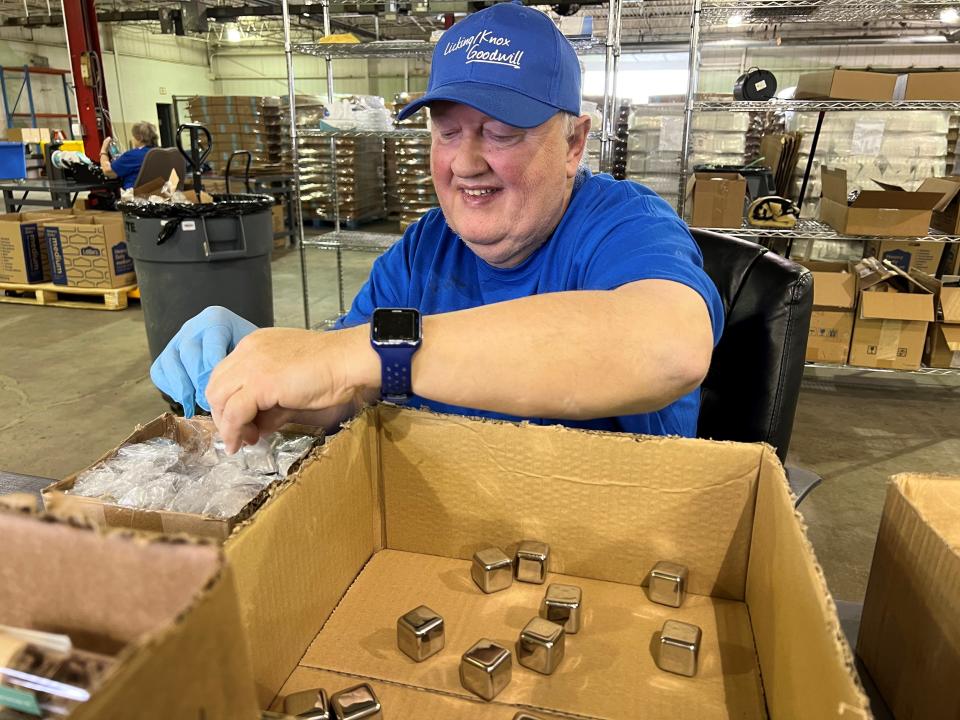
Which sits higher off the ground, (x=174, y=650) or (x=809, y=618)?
(x=174, y=650)

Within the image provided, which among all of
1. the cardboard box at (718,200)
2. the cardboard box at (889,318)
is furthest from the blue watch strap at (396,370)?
the cardboard box at (889,318)

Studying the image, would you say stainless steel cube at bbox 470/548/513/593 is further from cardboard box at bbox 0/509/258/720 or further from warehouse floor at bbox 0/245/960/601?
warehouse floor at bbox 0/245/960/601

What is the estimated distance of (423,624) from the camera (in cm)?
81

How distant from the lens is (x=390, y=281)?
167cm

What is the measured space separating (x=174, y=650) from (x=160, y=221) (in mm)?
3964

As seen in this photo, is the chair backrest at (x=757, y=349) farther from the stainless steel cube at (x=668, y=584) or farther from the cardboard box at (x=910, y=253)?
the cardboard box at (x=910, y=253)

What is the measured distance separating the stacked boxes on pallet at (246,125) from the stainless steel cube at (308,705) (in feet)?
30.5

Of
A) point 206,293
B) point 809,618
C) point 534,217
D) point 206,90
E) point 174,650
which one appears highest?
point 206,90

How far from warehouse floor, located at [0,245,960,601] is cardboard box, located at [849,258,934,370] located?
335 millimetres

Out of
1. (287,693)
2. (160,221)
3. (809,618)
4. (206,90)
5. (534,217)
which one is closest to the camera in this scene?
(809,618)

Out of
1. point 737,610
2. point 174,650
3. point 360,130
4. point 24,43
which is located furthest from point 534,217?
point 24,43

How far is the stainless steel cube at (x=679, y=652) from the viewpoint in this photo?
30.9 inches

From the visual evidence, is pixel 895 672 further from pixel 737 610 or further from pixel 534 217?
pixel 534 217

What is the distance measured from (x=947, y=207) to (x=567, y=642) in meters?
4.04
